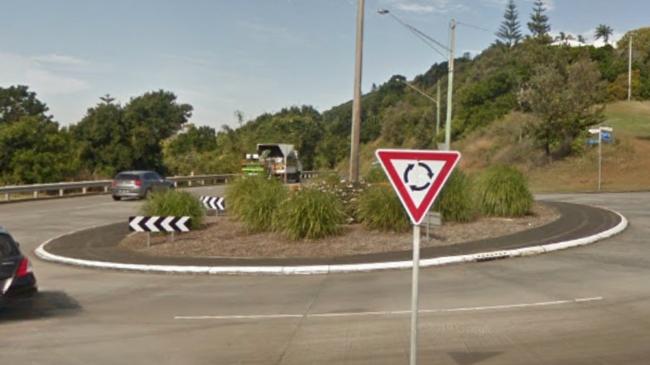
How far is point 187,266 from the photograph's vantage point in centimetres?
1300

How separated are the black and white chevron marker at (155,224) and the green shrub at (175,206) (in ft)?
5.83

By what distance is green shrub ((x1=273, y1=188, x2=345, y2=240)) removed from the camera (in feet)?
50.3

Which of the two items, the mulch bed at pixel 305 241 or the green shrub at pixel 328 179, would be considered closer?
the mulch bed at pixel 305 241

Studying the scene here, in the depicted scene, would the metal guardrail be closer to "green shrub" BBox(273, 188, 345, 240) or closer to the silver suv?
the silver suv

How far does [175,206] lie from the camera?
17.8 m

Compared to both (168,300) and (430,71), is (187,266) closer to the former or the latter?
(168,300)

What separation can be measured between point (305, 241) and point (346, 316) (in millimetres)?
6873

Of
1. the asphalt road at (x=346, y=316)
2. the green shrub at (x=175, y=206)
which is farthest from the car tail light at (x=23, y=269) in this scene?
the green shrub at (x=175, y=206)

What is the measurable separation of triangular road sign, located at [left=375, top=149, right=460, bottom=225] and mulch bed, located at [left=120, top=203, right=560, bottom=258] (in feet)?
28.3

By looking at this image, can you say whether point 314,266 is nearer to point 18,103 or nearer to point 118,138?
point 118,138

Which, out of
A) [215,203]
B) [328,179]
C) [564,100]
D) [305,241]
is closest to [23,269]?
[305,241]

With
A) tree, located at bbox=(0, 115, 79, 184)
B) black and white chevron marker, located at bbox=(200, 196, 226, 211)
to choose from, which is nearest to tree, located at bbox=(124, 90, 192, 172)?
tree, located at bbox=(0, 115, 79, 184)

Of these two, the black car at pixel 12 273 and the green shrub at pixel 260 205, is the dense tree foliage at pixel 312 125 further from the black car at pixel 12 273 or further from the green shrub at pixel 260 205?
the black car at pixel 12 273

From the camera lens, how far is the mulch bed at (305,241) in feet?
47.1
